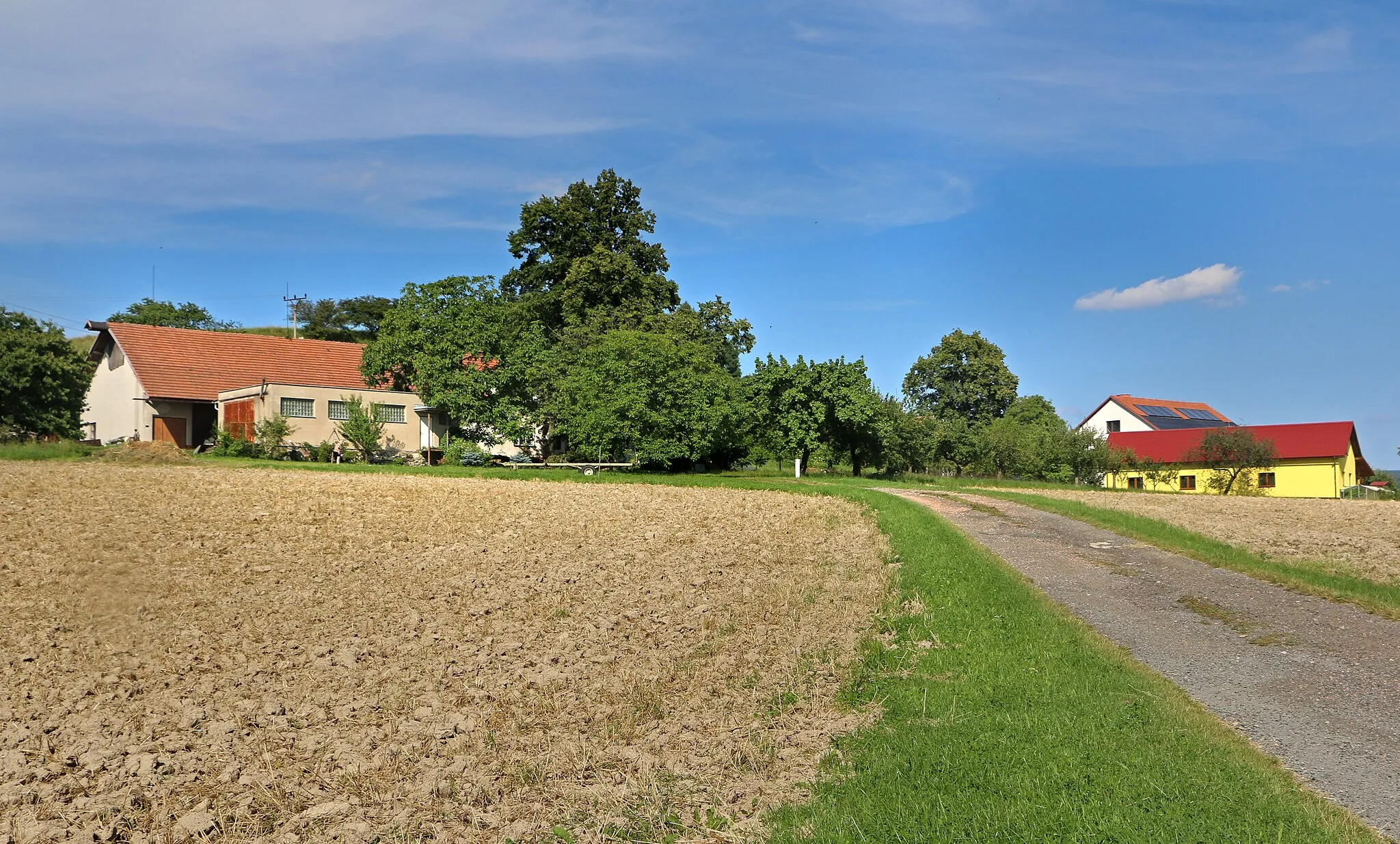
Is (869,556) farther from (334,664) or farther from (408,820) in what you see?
(408,820)

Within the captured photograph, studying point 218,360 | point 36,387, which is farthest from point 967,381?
point 36,387

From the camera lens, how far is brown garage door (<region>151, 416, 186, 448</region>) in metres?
51.9

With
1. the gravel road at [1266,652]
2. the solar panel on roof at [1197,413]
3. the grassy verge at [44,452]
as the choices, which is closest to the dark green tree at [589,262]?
the grassy verge at [44,452]

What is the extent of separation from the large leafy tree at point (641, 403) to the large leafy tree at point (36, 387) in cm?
3022

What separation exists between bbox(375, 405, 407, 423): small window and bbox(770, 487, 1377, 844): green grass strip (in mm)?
46155

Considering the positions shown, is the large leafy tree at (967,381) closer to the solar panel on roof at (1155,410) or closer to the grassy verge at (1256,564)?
the solar panel on roof at (1155,410)

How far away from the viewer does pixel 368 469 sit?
4084 cm

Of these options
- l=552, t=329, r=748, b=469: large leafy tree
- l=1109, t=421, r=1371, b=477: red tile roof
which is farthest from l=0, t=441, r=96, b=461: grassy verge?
l=1109, t=421, r=1371, b=477: red tile roof

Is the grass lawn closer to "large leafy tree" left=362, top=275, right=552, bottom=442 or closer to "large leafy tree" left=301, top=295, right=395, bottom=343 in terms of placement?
"large leafy tree" left=362, top=275, right=552, bottom=442

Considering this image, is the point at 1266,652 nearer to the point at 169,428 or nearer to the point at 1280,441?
the point at 169,428

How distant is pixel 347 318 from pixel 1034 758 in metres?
110

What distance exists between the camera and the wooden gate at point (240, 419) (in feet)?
159

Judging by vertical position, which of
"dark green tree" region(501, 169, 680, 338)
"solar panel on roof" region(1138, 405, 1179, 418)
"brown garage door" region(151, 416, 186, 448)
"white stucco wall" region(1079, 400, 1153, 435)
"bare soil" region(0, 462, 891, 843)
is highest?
"dark green tree" region(501, 169, 680, 338)

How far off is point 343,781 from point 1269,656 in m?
9.59
